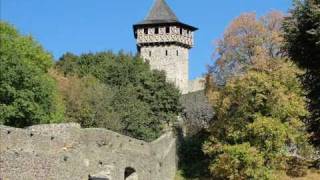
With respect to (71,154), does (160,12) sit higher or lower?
higher

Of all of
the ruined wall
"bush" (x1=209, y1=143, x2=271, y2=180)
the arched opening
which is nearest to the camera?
the ruined wall

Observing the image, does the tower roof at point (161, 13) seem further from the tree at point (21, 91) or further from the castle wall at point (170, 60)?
the tree at point (21, 91)

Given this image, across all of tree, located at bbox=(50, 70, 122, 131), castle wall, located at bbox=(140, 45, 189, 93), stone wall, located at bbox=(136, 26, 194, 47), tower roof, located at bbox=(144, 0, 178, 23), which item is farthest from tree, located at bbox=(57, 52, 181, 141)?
tower roof, located at bbox=(144, 0, 178, 23)

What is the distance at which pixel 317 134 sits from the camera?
19.3 meters

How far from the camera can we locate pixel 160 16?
6550cm

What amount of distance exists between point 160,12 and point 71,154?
4433cm

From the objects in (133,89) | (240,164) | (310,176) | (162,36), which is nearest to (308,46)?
(240,164)

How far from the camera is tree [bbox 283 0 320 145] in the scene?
1889 centimetres

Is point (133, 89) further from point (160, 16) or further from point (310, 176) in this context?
point (160, 16)

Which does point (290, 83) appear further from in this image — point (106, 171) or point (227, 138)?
point (106, 171)

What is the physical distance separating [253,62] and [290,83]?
2.95 meters

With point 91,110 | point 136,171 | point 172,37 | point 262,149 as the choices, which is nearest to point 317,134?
point 136,171

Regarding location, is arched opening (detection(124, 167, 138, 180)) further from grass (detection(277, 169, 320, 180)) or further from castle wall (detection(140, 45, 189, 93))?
castle wall (detection(140, 45, 189, 93))

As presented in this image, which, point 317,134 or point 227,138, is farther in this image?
point 227,138
